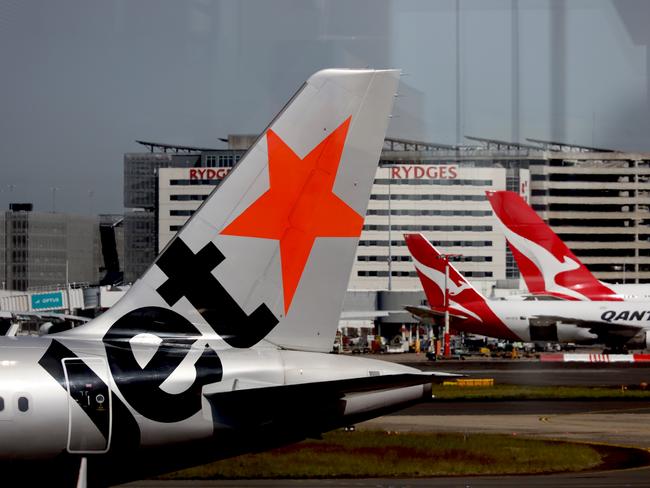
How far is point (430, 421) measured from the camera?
32.6 meters

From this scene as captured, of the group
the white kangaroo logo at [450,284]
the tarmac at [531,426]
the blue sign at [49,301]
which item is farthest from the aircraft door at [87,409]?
the white kangaroo logo at [450,284]

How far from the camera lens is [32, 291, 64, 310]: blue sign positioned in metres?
26.3

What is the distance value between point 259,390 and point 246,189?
8.32 ft

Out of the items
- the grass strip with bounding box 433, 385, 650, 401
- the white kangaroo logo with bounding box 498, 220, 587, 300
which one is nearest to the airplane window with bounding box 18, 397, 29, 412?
the grass strip with bounding box 433, 385, 650, 401

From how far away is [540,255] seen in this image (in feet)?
226

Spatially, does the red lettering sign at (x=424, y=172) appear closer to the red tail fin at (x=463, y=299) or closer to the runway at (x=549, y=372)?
the red tail fin at (x=463, y=299)

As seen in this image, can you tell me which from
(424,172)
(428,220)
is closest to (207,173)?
(424,172)

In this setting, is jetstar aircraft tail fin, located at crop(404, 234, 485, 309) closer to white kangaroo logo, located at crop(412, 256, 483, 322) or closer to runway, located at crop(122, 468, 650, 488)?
white kangaroo logo, located at crop(412, 256, 483, 322)

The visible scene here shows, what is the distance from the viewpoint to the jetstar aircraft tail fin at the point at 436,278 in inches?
2640

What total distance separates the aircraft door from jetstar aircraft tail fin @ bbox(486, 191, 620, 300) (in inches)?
2149

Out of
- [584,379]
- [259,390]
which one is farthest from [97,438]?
[584,379]

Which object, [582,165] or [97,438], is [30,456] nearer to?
[97,438]

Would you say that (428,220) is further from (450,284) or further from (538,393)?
(538,393)

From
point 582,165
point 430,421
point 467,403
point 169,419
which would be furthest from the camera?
point 582,165
